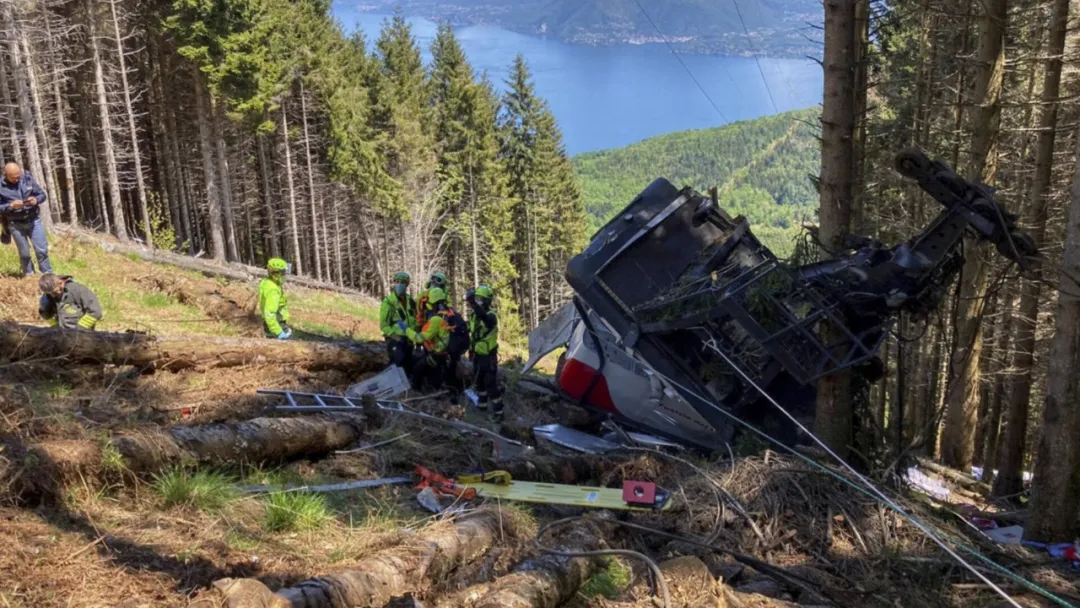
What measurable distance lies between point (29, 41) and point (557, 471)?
25.2m

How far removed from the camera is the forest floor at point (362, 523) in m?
3.89

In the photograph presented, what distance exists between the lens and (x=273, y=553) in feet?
14.1

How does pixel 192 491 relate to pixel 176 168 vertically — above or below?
below

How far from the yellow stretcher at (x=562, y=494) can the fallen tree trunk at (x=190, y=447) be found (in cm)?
130

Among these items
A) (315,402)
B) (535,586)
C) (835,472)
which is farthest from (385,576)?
(315,402)

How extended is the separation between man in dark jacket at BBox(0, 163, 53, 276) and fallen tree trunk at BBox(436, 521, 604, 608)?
971 centimetres

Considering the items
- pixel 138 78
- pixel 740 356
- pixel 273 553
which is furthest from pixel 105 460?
pixel 138 78

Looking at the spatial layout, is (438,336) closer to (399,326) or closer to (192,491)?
(399,326)

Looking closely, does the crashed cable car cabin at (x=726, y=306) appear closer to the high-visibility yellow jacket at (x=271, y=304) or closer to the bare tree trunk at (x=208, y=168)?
the high-visibility yellow jacket at (x=271, y=304)

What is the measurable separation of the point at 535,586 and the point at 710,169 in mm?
84200

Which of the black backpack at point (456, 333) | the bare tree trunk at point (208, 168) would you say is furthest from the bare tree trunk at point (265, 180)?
the black backpack at point (456, 333)

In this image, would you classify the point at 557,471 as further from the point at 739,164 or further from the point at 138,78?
the point at 739,164

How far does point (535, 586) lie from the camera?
3.83m

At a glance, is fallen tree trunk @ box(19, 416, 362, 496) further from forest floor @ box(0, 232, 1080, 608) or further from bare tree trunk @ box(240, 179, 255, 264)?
bare tree trunk @ box(240, 179, 255, 264)
